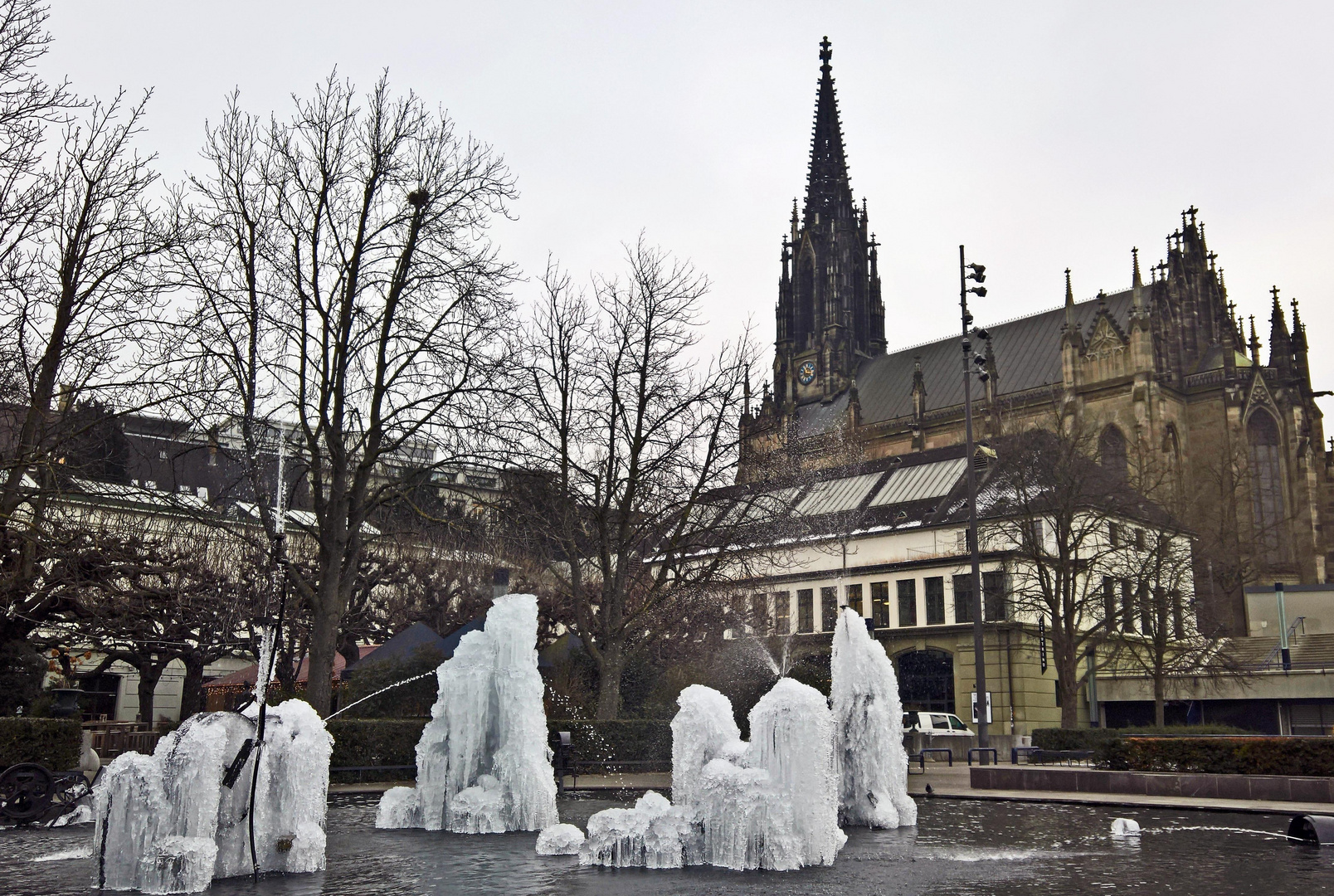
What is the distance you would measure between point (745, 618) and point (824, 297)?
67194 mm

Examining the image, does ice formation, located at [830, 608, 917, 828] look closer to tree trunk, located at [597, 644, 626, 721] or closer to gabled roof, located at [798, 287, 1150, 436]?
tree trunk, located at [597, 644, 626, 721]

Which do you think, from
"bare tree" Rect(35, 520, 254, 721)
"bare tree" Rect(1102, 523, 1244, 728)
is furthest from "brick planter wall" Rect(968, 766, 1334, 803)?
"bare tree" Rect(35, 520, 254, 721)

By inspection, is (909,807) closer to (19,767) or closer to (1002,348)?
(19,767)

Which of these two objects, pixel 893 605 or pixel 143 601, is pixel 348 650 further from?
pixel 893 605

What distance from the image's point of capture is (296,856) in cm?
1135

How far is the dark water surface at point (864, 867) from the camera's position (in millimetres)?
10367

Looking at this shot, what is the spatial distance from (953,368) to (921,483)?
105 ft

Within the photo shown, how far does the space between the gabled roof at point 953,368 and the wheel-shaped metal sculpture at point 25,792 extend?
62.6 meters

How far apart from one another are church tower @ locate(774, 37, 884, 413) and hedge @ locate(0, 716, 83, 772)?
281ft

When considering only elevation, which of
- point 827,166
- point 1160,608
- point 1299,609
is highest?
point 827,166

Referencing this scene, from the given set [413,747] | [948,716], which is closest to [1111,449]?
[948,716]

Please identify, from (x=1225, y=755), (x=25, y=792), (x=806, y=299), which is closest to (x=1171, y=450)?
(x=806, y=299)

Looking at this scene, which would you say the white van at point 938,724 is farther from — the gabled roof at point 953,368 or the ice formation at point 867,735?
the gabled roof at point 953,368

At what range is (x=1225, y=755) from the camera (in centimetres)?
2119
